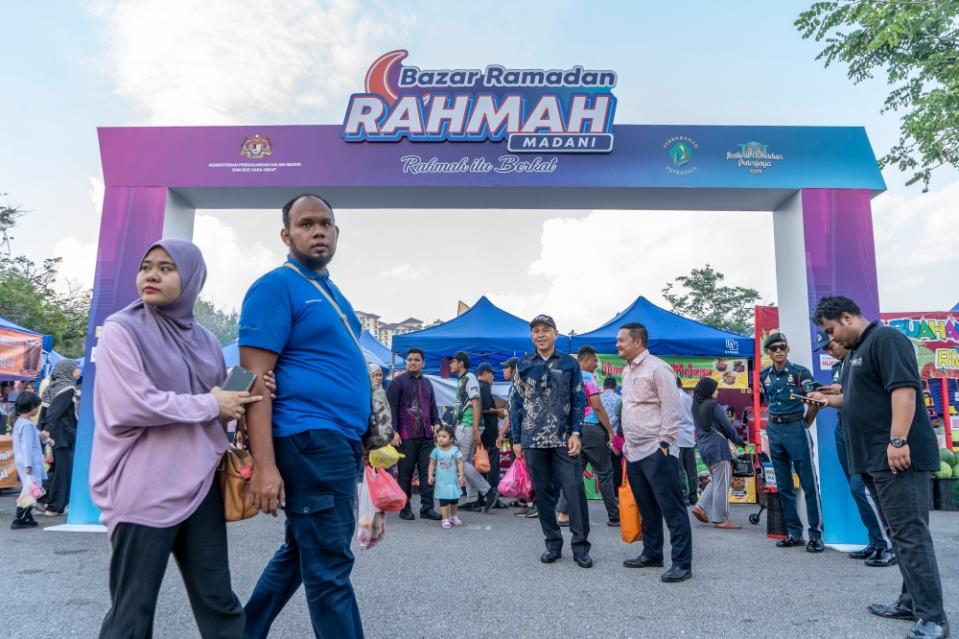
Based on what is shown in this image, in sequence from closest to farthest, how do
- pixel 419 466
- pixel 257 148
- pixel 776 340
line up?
1. pixel 776 340
2. pixel 257 148
3. pixel 419 466

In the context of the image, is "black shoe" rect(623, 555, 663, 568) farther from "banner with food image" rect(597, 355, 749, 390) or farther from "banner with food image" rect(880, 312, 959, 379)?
"banner with food image" rect(880, 312, 959, 379)

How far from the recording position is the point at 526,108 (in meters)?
Result: 6.17

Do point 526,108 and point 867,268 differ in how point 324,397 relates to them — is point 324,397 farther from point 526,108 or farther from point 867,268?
point 867,268

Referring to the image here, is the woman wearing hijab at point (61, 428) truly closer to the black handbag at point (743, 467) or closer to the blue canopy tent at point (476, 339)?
the blue canopy tent at point (476, 339)

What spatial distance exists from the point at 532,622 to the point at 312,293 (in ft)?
7.49

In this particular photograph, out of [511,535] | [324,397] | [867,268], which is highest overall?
[867,268]

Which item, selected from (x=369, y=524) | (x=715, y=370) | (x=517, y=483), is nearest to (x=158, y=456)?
(x=369, y=524)

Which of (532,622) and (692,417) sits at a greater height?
(692,417)

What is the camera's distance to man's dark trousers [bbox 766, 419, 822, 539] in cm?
557

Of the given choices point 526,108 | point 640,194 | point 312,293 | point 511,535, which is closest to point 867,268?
point 640,194

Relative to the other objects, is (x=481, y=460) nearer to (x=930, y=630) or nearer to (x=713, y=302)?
(x=930, y=630)

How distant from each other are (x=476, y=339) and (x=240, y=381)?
857 centimetres

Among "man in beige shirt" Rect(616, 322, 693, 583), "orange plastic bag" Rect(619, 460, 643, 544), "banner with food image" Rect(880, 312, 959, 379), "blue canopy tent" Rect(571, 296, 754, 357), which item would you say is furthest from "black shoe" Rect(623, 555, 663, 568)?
"banner with food image" Rect(880, 312, 959, 379)

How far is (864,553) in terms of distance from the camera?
5.05 meters
